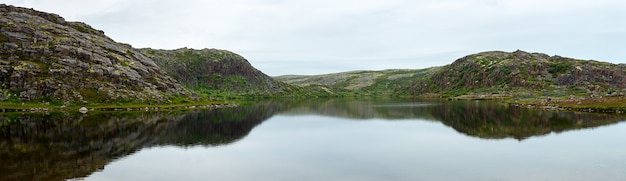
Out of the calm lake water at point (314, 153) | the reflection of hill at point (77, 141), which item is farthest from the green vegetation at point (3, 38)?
the calm lake water at point (314, 153)

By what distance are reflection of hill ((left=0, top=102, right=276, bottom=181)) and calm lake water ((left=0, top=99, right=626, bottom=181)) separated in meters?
0.11

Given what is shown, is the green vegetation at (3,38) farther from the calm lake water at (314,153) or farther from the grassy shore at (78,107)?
the calm lake water at (314,153)

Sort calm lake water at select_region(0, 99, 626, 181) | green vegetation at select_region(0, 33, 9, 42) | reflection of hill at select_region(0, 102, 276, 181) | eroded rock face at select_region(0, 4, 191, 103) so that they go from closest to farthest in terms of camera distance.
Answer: calm lake water at select_region(0, 99, 626, 181) → reflection of hill at select_region(0, 102, 276, 181) → eroded rock face at select_region(0, 4, 191, 103) → green vegetation at select_region(0, 33, 9, 42)

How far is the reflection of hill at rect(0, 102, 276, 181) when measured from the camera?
40.5 meters

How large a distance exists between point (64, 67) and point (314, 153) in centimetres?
12293

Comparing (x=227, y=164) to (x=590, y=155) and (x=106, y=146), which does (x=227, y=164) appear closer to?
(x=106, y=146)

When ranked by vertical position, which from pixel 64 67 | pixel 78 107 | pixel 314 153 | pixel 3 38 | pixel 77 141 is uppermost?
pixel 3 38

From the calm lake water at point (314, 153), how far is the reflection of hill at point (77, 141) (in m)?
0.11

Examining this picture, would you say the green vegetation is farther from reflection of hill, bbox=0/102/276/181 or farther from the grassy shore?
reflection of hill, bbox=0/102/276/181

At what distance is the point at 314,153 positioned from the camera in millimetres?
51812

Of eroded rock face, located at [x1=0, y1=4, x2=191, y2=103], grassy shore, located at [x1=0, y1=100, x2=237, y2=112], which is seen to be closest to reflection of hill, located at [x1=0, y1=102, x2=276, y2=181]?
grassy shore, located at [x1=0, y1=100, x2=237, y2=112]

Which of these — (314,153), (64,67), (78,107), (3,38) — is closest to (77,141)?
(314,153)

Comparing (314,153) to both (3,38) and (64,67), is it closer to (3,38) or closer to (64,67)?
(64,67)

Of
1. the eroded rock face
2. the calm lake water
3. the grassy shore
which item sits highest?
the eroded rock face
